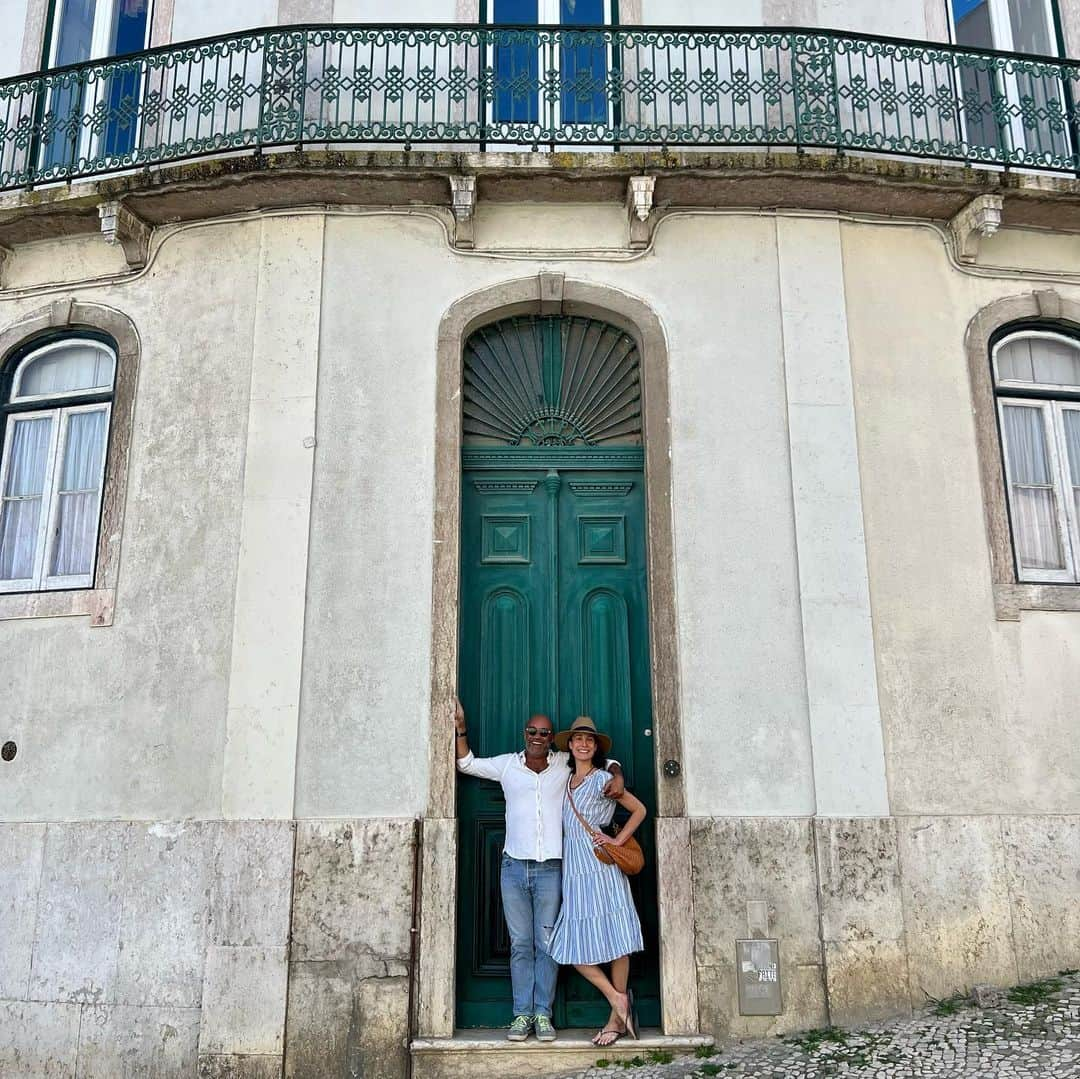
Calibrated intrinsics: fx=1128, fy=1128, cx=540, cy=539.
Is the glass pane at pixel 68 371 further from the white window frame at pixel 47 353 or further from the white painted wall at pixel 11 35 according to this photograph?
the white painted wall at pixel 11 35

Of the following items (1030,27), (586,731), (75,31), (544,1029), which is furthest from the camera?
(75,31)

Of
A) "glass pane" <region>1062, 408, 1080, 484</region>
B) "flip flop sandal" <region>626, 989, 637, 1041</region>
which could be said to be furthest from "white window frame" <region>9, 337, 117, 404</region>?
"glass pane" <region>1062, 408, 1080, 484</region>

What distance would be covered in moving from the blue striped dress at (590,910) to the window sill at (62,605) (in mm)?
3510

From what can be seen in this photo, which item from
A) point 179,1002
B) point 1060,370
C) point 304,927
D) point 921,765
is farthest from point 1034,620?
point 179,1002

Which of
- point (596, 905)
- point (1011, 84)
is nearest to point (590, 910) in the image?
point (596, 905)

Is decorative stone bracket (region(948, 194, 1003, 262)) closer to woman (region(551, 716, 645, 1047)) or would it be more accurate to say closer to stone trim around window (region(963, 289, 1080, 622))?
stone trim around window (region(963, 289, 1080, 622))

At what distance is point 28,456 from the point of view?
859 centimetres

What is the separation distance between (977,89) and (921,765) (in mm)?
5298

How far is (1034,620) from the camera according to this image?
7738 millimetres

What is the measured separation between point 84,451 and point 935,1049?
694 centimetres

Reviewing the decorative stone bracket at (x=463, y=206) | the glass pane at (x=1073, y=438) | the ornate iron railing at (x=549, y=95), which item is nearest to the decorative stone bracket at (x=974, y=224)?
the ornate iron railing at (x=549, y=95)

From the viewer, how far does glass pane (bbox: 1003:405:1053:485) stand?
27.2ft

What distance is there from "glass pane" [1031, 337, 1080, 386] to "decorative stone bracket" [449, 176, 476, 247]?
435 centimetres

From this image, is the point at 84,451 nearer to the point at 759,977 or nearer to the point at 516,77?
the point at 516,77
